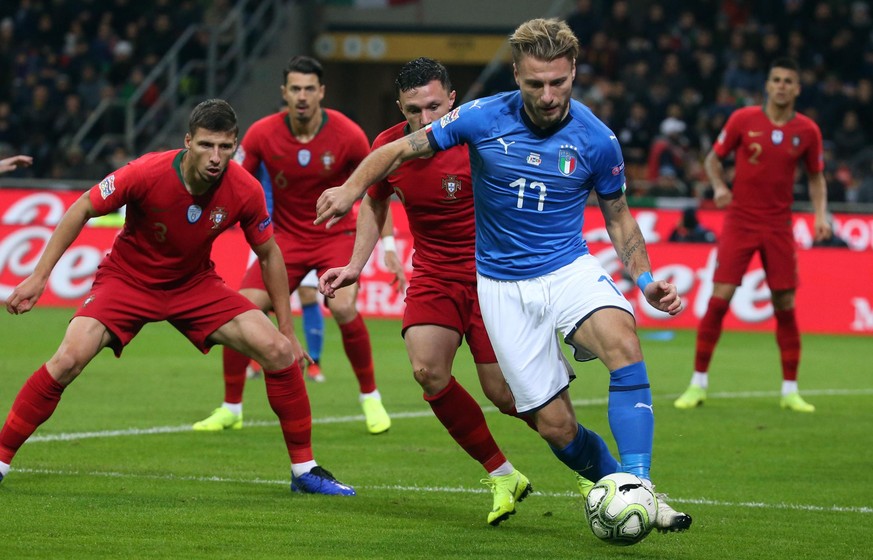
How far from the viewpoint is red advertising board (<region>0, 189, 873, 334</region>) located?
57.6 feet

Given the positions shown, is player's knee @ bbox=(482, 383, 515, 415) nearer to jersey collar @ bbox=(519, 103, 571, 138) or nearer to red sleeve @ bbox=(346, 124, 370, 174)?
jersey collar @ bbox=(519, 103, 571, 138)

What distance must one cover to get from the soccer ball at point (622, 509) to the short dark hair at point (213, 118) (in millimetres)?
2711

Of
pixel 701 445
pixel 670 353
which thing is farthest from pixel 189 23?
pixel 701 445

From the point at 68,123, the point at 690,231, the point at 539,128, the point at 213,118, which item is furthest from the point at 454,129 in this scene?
the point at 68,123

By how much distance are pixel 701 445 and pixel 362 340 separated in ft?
8.25

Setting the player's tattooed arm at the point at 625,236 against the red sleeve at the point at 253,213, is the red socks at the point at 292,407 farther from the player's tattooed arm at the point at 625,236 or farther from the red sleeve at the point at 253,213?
the player's tattooed arm at the point at 625,236

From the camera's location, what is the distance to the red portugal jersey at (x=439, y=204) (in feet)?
24.7

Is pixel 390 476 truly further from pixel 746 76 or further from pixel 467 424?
pixel 746 76

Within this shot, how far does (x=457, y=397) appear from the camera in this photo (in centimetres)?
732

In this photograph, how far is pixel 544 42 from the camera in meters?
6.11

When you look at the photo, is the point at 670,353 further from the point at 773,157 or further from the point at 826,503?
the point at 826,503

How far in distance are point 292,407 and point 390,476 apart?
958mm

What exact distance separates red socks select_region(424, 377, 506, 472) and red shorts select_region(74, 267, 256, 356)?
1233 mm

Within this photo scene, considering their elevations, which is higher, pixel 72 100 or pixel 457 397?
pixel 457 397
